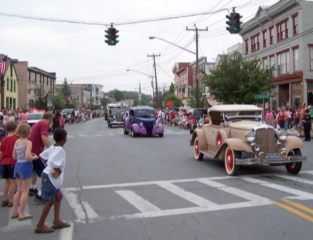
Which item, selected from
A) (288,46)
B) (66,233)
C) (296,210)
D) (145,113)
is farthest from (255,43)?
(66,233)

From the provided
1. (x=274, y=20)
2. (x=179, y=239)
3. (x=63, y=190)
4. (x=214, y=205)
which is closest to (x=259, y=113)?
(x=214, y=205)

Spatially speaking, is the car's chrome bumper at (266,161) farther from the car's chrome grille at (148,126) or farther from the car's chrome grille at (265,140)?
the car's chrome grille at (148,126)

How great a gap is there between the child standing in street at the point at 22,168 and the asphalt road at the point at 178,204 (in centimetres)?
20

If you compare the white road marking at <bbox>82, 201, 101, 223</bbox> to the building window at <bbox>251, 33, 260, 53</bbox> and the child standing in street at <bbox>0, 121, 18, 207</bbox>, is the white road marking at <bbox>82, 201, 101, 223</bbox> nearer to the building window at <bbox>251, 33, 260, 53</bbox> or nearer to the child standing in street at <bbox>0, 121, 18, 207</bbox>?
the child standing in street at <bbox>0, 121, 18, 207</bbox>

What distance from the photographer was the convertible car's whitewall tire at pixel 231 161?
8891mm

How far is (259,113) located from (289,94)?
22.5 meters

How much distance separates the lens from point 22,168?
5.70 meters

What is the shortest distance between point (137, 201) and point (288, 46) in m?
28.3

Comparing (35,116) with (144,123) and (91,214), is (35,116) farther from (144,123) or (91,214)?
(91,214)

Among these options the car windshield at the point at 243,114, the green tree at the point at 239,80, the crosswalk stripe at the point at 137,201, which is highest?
the green tree at the point at 239,80

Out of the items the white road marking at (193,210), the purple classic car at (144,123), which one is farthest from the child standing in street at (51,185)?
the purple classic car at (144,123)

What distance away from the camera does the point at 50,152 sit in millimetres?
5301

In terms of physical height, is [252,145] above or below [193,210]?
above

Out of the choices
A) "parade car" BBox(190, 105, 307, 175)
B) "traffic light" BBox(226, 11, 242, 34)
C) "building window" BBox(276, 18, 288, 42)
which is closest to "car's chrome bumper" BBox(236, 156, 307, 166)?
"parade car" BBox(190, 105, 307, 175)
